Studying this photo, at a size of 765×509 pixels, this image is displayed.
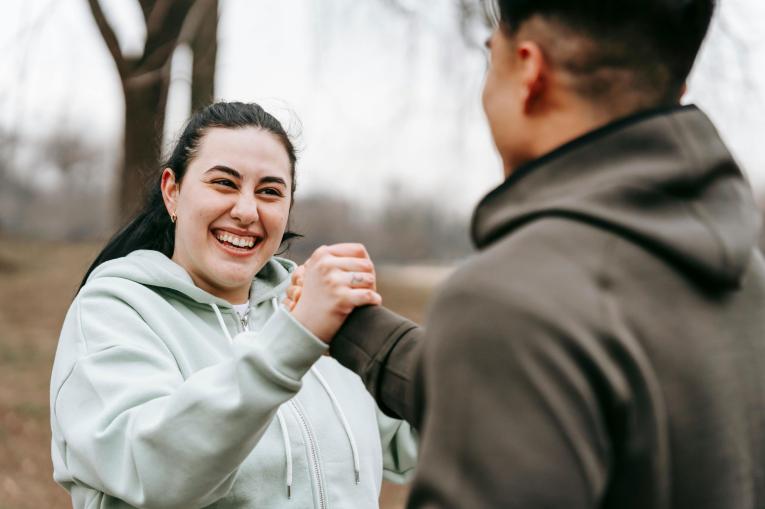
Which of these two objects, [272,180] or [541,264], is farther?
[272,180]

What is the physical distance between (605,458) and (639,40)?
58cm

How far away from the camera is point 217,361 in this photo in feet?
7.31

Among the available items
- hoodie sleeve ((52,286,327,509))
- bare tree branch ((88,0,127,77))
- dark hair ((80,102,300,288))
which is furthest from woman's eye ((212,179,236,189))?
bare tree branch ((88,0,127,77))

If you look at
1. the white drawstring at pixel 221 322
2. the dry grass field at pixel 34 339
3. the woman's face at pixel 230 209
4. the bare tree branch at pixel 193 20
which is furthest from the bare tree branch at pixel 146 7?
the white drawstring at pixel 221 322

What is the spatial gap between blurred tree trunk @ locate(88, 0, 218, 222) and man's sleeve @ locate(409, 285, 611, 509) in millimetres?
4125

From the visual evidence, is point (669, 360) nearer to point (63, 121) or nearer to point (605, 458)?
point (605, 458)

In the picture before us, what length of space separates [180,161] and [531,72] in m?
1.55

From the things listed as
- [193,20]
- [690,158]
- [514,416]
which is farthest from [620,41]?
[193,20]

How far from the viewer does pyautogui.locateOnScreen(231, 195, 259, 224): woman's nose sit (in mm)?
2384

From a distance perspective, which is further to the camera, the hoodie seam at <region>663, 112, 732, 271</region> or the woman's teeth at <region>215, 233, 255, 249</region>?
the woman's teeth at <region>215, 233, 255, 249</region>

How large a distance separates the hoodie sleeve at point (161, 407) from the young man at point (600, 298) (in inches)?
21.5

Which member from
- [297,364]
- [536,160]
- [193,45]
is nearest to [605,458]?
[536,160]

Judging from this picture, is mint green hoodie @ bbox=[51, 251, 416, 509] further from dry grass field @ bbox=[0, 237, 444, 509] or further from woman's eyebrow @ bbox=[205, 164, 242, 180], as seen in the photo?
dry grass field @ bbox=[0, 237, 444, 509]

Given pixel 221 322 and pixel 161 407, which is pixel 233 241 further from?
pixel 161 407
